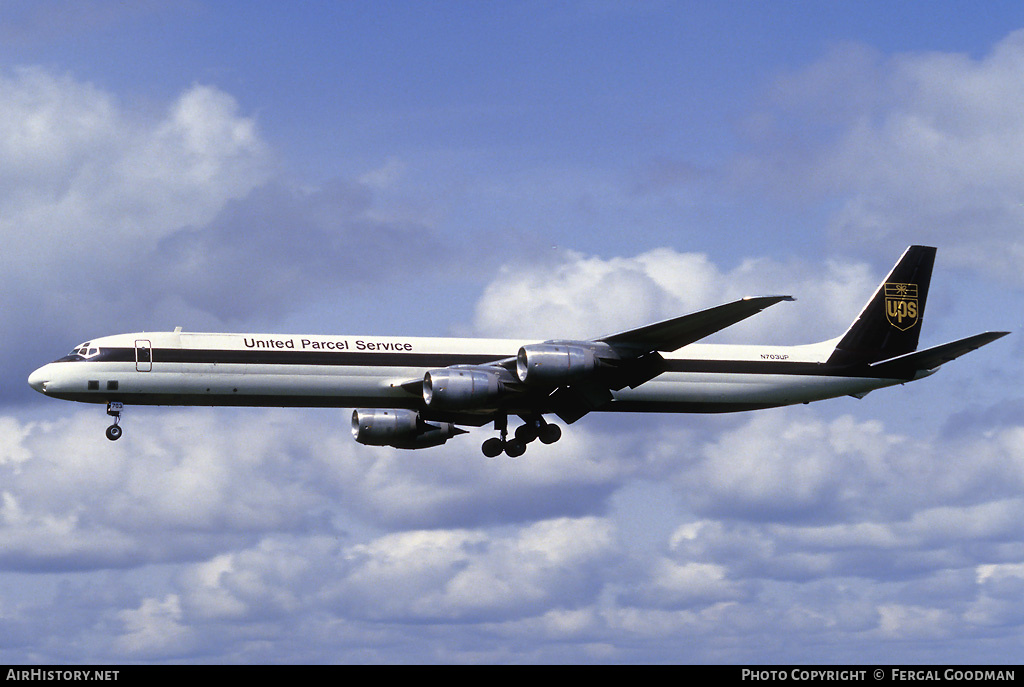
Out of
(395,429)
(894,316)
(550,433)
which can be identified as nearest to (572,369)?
(550,433)

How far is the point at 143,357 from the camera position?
51.3 meters

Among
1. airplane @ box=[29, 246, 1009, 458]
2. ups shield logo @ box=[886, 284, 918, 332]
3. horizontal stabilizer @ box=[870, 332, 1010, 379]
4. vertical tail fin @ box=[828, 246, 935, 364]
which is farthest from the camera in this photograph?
ups shield logo @ box=[886, 284, 918, 332]

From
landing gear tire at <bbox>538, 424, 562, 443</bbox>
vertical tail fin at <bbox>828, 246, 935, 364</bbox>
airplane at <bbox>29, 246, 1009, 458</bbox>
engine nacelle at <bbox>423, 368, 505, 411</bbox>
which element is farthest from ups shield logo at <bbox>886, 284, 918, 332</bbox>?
engine nacelle at <bbox>423, 368, 505, 411</bbox>

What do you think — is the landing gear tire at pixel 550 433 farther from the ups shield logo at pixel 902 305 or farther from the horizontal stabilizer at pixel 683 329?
the ups shield logo at pixel 902 305

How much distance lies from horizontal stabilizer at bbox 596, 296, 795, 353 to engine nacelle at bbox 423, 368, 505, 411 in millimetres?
4826

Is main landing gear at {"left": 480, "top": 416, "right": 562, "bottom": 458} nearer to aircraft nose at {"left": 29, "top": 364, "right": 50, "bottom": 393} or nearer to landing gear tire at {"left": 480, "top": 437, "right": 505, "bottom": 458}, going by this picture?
landing gear tire at {"left": 480, "top": 437, "right": 505, "bottom": 458}

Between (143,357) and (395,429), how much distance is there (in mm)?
12275

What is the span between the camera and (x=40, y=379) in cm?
5150

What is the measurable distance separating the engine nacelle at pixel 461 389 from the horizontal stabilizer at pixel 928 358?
66.6 feet

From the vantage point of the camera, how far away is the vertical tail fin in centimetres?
6116

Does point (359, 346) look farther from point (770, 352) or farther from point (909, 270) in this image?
point (909, 270)

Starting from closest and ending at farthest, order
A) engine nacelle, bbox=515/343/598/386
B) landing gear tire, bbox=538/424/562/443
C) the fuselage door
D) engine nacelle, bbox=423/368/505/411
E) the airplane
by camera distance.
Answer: engine nacelle, bbox=515/343/598/386
engine nacelle, bbox=423/368/505/411
the airplane
the fuselage door
landing gear tire, bbox=538/424/562/443

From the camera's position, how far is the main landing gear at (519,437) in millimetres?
55719

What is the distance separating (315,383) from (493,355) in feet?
26.3
